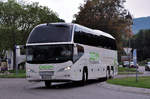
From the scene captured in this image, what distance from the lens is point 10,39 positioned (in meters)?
58.7

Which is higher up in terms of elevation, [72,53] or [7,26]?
[7,26]

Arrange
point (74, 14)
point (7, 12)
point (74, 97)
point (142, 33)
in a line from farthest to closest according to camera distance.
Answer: point (142, 33)
point (74, 14)
point (7, 12)
point (74, 97)

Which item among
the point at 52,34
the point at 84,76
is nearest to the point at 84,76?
the point at 84,76

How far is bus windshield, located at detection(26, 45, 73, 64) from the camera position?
21.8 m

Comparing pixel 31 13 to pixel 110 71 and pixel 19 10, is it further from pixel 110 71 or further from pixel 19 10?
pixel 110 71

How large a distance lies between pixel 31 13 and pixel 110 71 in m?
29.3

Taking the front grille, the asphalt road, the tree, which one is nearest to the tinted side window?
the front grille

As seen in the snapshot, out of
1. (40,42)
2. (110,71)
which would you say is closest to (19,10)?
(110,71)

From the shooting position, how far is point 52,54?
21.8 meters

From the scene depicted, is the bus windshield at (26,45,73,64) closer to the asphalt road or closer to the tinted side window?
the tinted side window

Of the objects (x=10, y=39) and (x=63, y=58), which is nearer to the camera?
(x=63, y=58)

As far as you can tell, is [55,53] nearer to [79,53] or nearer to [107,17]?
[79,53]

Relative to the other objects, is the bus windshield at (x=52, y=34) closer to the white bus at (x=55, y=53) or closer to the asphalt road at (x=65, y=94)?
the white bus at (x=55, y=53)

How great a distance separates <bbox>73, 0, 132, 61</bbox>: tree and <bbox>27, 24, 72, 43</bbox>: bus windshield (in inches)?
1457
